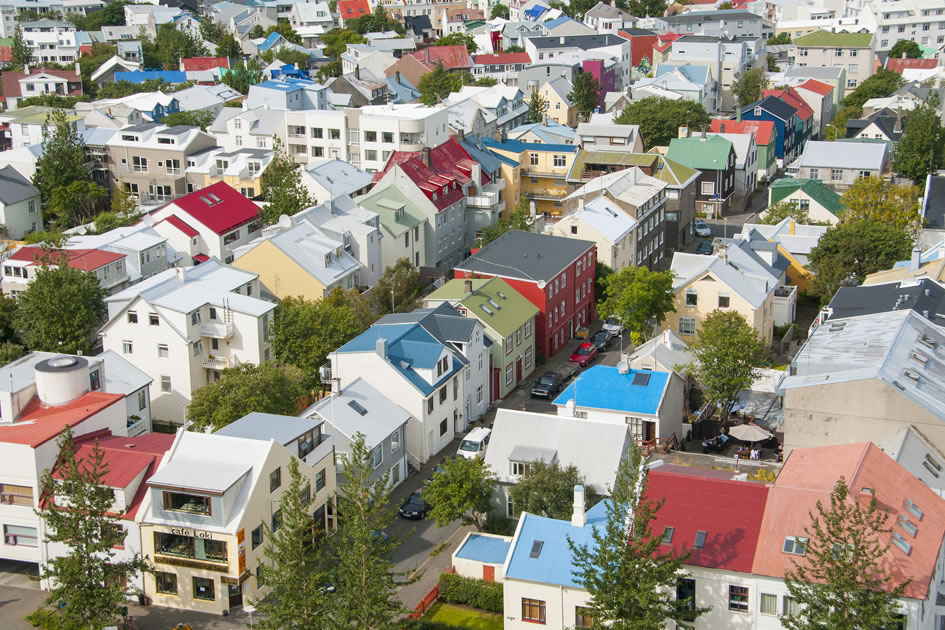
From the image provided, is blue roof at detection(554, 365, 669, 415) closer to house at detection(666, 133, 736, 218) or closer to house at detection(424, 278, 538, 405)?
house at detection(424, 278, 538, 405)

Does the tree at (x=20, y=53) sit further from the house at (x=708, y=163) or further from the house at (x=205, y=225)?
the house at (x=708, y=163)

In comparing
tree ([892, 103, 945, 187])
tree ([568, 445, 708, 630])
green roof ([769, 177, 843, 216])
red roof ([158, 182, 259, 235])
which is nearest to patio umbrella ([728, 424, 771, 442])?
tree ([568, 445, 708, 630])

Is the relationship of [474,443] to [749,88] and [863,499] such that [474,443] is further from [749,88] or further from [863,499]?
[749,88]

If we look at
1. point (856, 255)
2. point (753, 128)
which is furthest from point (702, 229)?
point (753, 128)

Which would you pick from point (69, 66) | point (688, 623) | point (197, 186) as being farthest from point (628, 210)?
point (69, 66)

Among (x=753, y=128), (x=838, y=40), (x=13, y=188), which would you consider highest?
(x=838, y=40)

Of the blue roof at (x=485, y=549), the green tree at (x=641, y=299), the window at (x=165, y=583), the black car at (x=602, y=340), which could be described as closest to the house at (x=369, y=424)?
the blue roof at (x=485, y=549)
